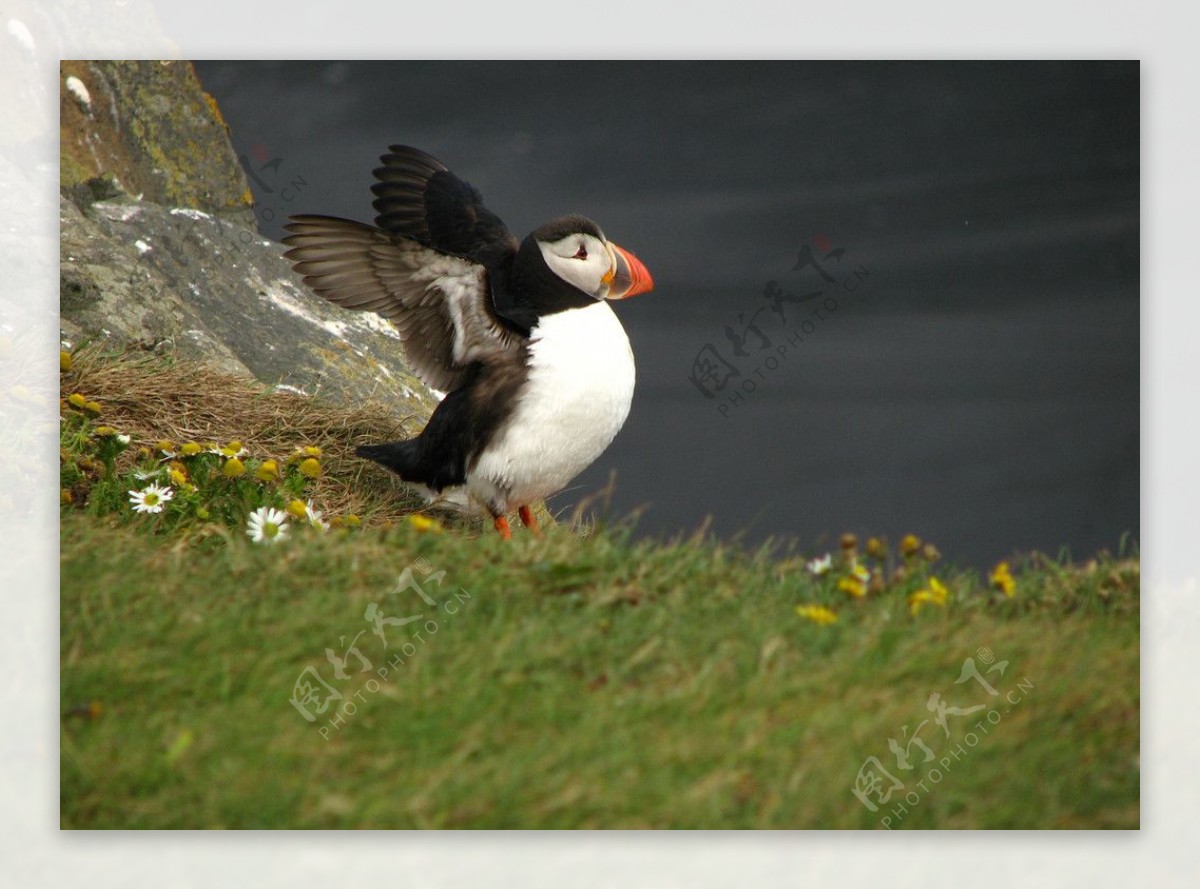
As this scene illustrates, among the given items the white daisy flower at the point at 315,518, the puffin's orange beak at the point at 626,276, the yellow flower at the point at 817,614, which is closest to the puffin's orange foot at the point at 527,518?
the white daisy flower at the point at 315,518

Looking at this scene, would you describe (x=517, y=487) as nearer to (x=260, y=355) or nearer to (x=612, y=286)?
(x=612, y=286)

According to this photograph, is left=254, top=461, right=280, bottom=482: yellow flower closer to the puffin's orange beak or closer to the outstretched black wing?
the outstretched black wing

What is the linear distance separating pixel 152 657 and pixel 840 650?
1777mm

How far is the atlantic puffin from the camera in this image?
4078mm

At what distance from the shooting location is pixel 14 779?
3344 mm

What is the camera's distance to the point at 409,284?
428 cm

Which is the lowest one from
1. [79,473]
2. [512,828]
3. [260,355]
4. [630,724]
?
[512,828]

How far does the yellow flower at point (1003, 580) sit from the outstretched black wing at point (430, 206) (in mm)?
1806

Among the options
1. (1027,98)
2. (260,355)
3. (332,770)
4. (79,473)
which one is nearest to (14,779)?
(332,770)

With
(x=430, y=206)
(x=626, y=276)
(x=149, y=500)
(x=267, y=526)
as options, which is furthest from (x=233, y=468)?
(x=626, y=276)

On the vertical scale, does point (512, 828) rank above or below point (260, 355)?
below

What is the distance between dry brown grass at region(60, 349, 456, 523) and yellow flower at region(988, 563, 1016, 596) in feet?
6.28

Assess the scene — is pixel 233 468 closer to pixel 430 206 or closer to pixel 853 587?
pixel 430 206

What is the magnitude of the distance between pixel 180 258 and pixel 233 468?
131 cm
